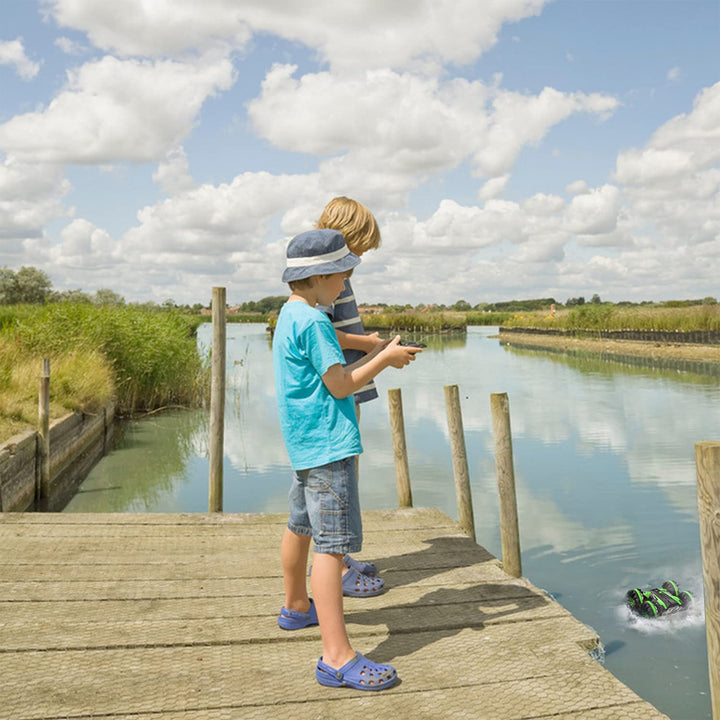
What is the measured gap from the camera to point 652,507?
719 centimetres

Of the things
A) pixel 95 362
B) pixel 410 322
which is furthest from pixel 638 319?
pixel 95 362

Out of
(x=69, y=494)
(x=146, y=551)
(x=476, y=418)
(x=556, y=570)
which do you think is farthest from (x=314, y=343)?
(x=476, y=418)

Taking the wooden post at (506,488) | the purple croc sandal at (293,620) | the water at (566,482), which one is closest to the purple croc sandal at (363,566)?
the purple croc sandal at (293,620)

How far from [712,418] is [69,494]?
11.0 meters

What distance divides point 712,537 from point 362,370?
45.9 inches

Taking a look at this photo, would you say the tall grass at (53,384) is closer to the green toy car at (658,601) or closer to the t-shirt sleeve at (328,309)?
the t-shirt sleeve at (328,309)

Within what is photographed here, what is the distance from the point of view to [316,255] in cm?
238

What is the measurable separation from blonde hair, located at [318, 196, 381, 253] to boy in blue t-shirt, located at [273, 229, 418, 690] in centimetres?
49

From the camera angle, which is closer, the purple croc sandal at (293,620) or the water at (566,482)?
the purple croc sandal at (293,620)

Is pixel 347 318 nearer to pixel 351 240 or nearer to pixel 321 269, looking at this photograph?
pixel 351 240

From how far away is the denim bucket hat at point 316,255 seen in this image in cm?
237

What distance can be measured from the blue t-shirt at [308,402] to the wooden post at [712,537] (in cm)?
106

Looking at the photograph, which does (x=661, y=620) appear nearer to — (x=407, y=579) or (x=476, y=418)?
(x=407, y=579)

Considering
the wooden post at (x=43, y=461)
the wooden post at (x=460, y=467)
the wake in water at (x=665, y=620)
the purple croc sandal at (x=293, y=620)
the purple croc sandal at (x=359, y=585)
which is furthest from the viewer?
the wooden post at (x=43, y=461)
